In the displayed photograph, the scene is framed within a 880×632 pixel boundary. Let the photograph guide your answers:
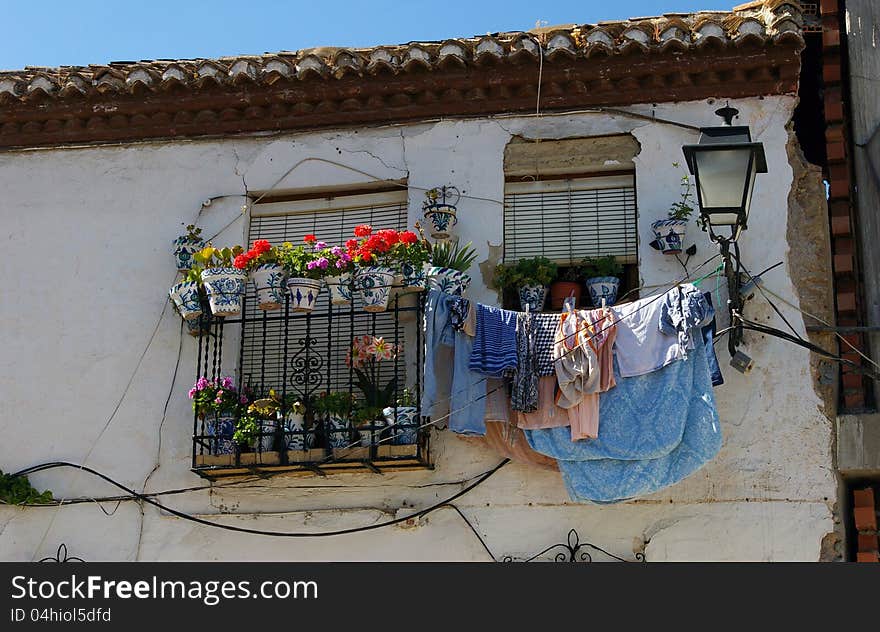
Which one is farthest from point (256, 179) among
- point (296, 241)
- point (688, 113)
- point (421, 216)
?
point (688, 113)

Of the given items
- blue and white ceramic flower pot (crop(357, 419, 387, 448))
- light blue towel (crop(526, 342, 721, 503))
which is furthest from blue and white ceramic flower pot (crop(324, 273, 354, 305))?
light blue towel (crop(526, 342, 721, 503))

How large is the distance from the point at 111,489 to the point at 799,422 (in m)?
4.38

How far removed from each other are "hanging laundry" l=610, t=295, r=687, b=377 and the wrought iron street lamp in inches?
37.4

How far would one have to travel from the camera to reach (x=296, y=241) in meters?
9.76

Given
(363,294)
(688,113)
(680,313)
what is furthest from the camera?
(688,113)

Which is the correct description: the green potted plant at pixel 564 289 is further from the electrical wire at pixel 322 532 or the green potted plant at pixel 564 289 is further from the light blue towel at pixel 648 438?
the electrical wire at pixel 322 532

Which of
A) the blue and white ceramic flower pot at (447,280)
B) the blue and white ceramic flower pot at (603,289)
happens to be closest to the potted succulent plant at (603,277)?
the blue and white ceramic flower pot at (603,289)

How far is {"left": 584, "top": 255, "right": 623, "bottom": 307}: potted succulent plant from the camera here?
888 cm

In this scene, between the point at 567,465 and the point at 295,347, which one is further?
Result: the point at 295,347

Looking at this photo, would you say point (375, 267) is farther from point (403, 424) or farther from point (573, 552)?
point (573, 552)

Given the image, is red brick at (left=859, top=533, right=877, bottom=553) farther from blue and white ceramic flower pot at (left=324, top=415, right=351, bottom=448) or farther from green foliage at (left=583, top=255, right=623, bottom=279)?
blue and white ceramic flower pot at (left=324, top=415, right=351, bottom=448)
